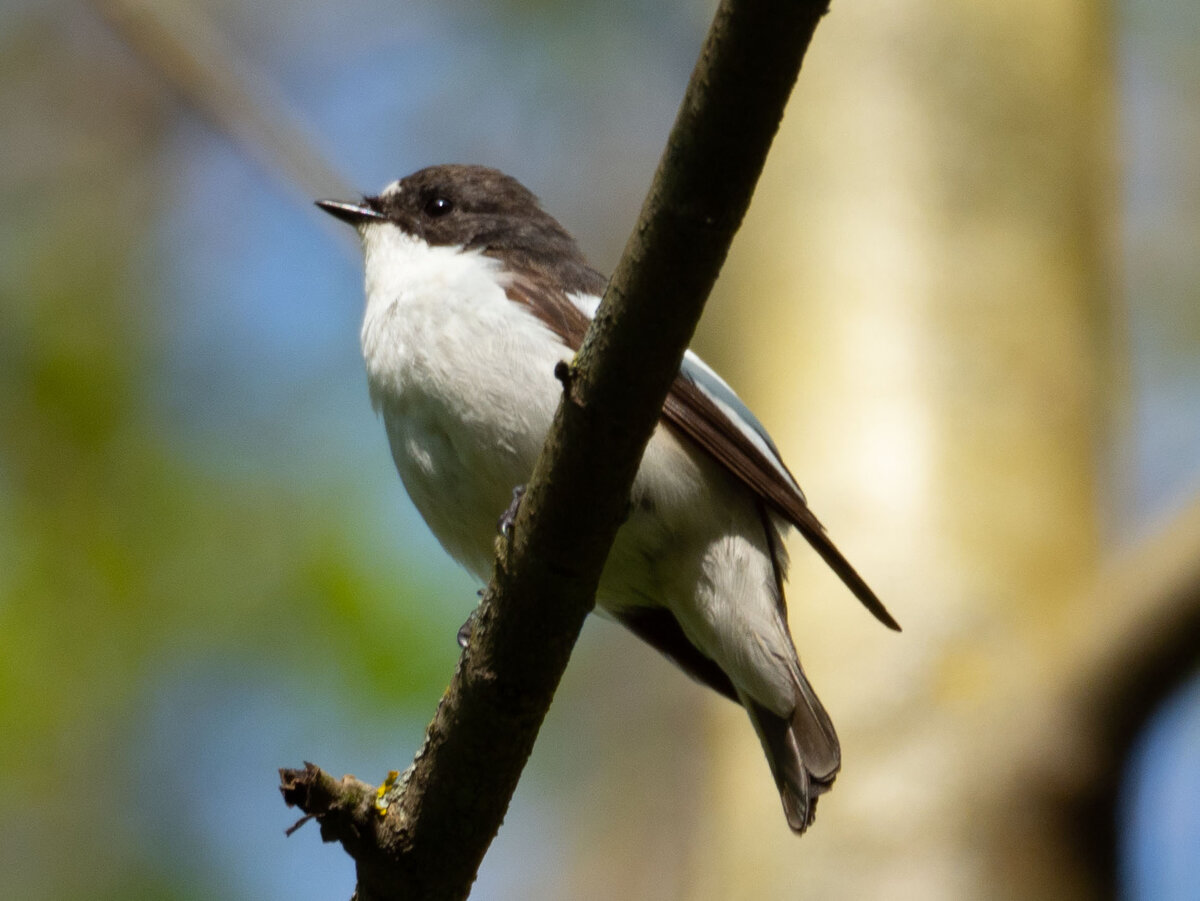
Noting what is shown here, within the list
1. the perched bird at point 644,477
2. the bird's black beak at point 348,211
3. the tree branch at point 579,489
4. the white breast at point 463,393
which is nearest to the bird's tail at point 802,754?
the perched bird at point 644,477

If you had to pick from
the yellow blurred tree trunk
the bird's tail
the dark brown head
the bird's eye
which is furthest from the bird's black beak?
the bird's tail

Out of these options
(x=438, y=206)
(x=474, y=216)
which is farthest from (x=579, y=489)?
(x=438, y=206)

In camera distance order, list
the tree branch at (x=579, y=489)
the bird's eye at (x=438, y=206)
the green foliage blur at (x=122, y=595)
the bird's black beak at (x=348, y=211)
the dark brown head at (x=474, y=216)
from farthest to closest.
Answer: the green foliage blur at (x=122, y=595), the bird's black beak at (x=348, y=211), the bird's eye at (x=438, y=206), the dark brown head at (x=474, y=216), the tree branch at (x=579, y=489)

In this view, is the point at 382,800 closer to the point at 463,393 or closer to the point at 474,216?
the point at 463,393

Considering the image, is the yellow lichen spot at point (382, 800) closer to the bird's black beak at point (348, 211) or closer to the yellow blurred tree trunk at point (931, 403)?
the yellow blurred tree trunk at point (931, 403)

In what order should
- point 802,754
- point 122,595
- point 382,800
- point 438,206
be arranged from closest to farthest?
→ 1. point 382,800
2. point 802,754
3. point 438,206
4. point 122,595

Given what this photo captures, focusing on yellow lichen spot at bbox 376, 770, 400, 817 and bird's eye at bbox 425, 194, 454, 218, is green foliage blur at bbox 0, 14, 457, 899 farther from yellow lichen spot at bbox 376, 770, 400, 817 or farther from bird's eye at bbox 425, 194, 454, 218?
yellow lichen spot at bbox 376, 770, 400, 817
